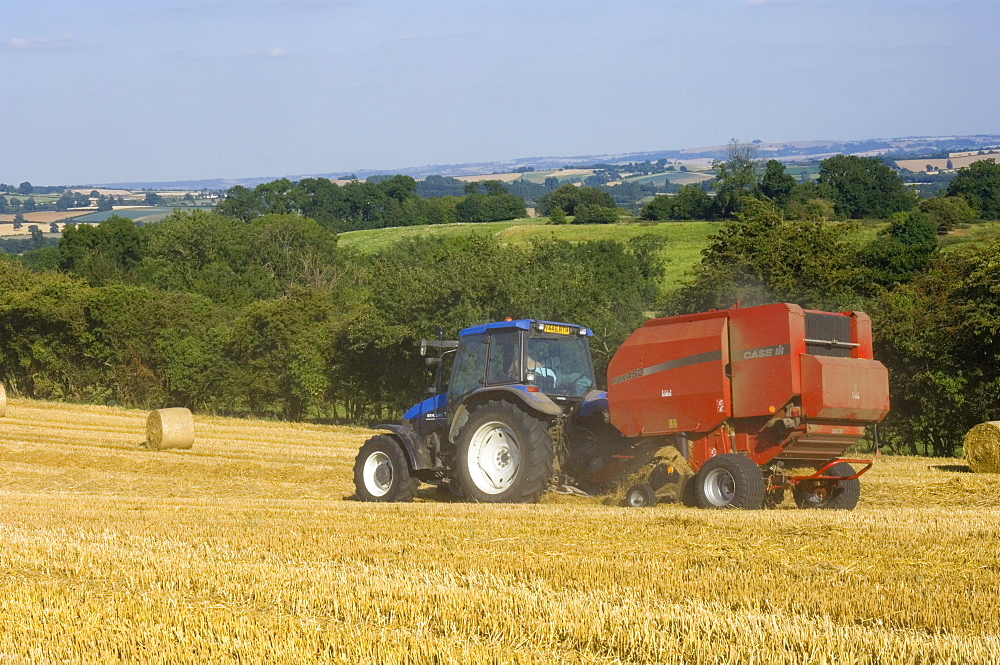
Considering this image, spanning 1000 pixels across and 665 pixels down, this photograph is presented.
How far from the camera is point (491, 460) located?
43.8ft

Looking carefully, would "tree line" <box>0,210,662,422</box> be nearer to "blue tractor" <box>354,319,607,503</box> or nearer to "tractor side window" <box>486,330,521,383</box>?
"blue tractor" <box>354,319,607,503</box>

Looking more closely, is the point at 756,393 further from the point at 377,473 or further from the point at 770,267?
the point at 770,267

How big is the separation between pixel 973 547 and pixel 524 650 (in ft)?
15.3

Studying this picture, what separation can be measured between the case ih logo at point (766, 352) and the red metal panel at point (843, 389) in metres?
0.23

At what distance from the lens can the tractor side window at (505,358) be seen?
43.6ft

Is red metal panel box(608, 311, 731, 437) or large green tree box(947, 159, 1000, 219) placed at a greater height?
large green tree box(947, 159, 1000, 219)

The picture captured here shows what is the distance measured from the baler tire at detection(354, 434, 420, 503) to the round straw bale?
33.2 ft

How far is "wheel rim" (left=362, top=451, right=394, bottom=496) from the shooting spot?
47.8 ft

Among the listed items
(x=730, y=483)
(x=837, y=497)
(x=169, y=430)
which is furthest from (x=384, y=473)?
(x=169, y=430)

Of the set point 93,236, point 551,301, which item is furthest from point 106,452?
point 93,236

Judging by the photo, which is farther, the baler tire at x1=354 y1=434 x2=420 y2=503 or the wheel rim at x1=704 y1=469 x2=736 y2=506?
the baler tire at x1=354 y1=434 x2=420 y2=503

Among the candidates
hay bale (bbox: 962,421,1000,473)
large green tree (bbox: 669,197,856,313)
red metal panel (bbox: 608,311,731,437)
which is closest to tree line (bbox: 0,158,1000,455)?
large green tree (bbox: 669,197,856,313)

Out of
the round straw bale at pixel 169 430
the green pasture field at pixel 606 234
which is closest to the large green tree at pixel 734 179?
the green pasture field at pixel 606 234

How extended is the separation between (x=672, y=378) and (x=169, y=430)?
1450 centimetres
